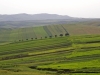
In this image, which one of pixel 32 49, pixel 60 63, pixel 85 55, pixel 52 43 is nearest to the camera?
pixel 60 63

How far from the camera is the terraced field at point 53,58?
68969 mm

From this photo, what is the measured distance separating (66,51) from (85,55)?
1381 cm

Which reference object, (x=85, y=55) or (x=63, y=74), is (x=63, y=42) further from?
(x=63, y=74)

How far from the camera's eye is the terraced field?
69.0m

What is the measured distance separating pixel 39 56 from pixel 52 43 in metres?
21.9

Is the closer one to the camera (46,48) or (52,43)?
(46,48)

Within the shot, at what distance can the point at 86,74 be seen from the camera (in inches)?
2486

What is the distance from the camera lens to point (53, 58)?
89.4m

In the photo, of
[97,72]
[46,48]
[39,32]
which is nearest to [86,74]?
[97,72]

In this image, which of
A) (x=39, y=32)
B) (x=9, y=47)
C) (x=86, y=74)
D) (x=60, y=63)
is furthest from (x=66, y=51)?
(x=39, y=32)

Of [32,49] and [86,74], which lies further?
[32,49]

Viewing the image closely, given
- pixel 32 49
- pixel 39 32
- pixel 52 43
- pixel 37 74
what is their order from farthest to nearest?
1. pixel 39 32
2. pixel 52 43
3. pixel 32 49
4. pixel 37 74

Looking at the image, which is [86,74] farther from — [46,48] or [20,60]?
[46,48]

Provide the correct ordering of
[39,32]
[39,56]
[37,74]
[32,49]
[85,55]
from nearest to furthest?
[37,74] < [85,55] < [39,56] < [32,49] < [39,32]
